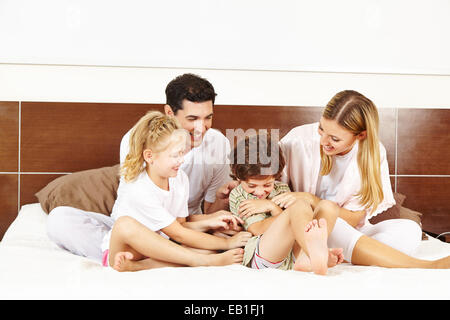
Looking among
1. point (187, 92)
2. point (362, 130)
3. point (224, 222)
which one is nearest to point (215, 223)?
point (224, 222)

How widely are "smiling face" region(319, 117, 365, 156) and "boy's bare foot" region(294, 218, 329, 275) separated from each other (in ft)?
0.79

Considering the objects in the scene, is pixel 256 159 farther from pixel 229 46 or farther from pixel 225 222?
pixel 229 46

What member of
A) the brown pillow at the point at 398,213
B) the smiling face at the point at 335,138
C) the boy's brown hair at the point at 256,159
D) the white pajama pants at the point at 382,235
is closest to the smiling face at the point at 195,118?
the boy's brown hair at the point at 256,159

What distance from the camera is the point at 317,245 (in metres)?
1.02

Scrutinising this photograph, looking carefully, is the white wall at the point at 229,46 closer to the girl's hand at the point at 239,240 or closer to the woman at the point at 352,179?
the woman at the point at 352,179

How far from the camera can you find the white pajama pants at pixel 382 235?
1.15 meters

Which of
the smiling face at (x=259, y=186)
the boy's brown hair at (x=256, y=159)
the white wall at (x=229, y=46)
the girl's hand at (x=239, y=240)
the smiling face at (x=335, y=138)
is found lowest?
the girl's hand at (x=239, y=240)

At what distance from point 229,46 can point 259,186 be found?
1.77 ft

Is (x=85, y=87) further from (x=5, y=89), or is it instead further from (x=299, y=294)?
(x=299, y=294)

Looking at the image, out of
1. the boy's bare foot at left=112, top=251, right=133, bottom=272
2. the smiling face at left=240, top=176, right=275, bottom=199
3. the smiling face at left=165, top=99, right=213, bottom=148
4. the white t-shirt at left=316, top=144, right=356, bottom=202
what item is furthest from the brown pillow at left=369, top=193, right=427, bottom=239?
the boy's bare foot at left=112, top=251, right=133, bottom=272

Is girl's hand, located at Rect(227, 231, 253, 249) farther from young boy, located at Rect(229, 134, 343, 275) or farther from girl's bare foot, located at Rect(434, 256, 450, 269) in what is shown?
girl's bare foot, located at Rect(434, 256, 450, 269)

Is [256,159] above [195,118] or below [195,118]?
below

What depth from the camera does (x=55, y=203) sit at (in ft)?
4.59

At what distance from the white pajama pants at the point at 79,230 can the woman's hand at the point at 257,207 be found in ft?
1.31
